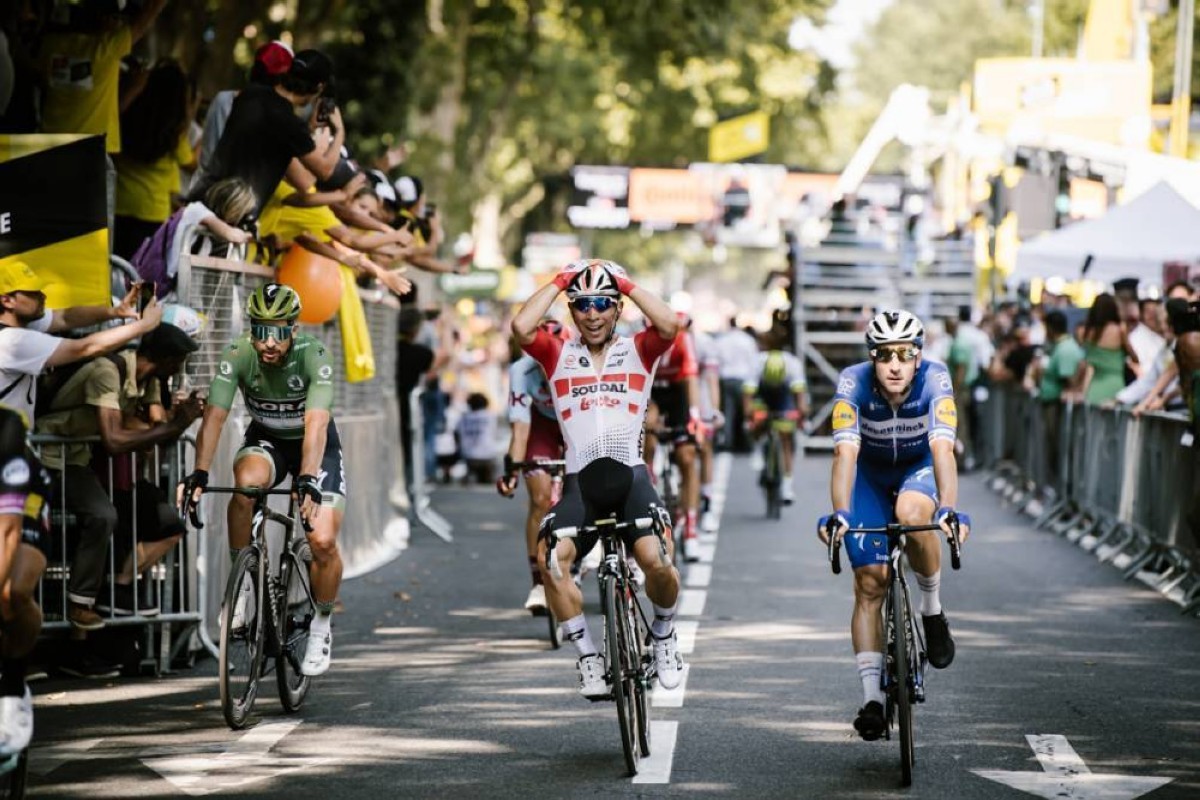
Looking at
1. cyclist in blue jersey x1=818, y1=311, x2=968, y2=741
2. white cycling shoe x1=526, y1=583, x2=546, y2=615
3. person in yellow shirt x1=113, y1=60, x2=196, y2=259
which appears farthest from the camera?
person in yellow shirt x1=113, y1=60, x2=196, y2=259

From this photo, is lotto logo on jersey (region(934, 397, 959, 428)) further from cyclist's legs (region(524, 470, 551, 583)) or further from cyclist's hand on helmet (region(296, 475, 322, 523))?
cyclist's legs (region(524, 470, 551, 583))

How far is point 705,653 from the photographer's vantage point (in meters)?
12.1

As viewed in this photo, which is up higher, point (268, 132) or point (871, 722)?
point (268, 132)

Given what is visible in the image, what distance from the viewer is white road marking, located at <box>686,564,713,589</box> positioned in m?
15.5

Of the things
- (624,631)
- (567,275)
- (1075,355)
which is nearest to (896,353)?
(567,275)

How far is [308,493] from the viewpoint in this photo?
984cm

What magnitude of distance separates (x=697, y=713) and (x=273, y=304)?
8.97 feet

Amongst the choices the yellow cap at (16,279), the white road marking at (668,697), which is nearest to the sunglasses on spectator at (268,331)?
the yellow cap at (16,279)

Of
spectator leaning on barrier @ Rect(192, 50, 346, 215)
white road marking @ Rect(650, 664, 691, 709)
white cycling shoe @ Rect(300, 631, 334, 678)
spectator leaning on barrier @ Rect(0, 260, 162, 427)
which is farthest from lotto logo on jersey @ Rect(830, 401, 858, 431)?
spectator leaning on barrier @ Rect(192, 50, 346, 215)

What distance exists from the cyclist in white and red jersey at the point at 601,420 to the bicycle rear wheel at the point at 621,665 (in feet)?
0.98

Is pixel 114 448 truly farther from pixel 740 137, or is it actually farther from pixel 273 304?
pixel 740 137

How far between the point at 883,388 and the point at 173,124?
6.70 meters

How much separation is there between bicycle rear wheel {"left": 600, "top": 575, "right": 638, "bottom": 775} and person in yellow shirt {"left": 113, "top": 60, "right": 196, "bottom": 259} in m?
6.49

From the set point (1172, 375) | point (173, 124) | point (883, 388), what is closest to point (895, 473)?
point (883, 388)
